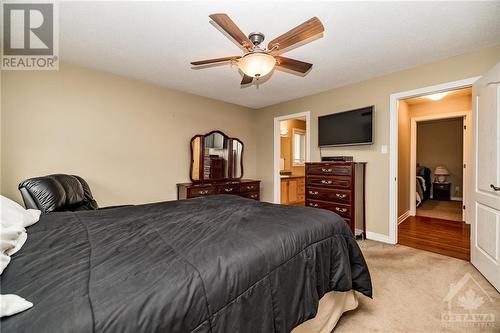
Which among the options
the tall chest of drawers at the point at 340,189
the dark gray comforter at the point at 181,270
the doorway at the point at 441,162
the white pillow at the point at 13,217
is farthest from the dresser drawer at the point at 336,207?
the doorway at the point at 441,162

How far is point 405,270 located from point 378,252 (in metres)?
0.49

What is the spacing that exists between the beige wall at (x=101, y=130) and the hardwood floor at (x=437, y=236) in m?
3.79

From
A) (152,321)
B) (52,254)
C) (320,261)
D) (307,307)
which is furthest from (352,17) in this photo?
(52,254)

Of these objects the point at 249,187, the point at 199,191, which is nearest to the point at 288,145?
the point at 249,187

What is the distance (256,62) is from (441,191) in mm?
7335

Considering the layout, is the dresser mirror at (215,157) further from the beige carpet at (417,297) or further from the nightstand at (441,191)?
the nightstand at (441,191)

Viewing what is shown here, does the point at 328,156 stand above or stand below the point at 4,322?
above

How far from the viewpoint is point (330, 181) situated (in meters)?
3.42

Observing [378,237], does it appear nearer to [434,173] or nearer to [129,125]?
[129,125]

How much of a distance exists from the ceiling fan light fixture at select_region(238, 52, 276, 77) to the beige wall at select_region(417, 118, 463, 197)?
23.3 ft

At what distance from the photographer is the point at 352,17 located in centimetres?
197

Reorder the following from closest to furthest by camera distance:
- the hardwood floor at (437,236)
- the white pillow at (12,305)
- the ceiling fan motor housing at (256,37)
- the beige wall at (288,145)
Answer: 1. the white pillow at (12,305)
2. the ceiling fan motor housing at (256,37)
3. the hardwood floor at (437,236)
4. the beige wall at (288,145)

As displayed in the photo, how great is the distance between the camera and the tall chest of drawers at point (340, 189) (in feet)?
10.5

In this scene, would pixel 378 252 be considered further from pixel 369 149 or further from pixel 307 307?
pixel 307 307
